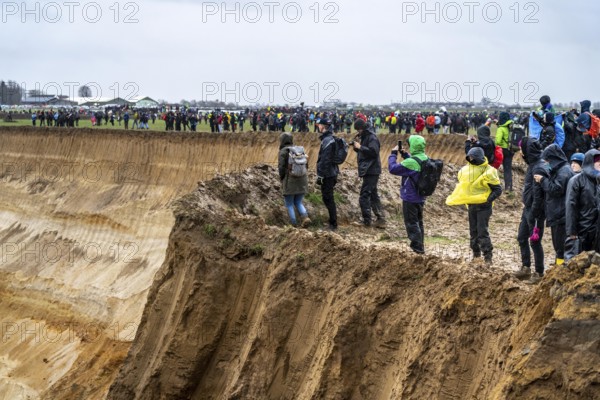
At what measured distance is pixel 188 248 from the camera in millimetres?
13117

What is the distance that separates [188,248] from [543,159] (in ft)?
18.9

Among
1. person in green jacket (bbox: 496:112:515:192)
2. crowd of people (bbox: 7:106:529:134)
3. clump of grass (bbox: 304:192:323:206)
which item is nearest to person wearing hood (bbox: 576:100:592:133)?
person in green jacket (bbox: 496:112:515:192)

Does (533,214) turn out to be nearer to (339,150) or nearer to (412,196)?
(412,196)

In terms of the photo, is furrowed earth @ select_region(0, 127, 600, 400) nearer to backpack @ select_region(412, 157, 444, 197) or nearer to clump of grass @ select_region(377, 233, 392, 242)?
clump of grass @ select_region(377, 233, 392, 242)

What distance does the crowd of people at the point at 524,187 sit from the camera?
9.83 metres

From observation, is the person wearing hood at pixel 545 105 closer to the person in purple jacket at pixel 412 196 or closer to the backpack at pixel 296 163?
the person in purple jacket at pixel 412 196

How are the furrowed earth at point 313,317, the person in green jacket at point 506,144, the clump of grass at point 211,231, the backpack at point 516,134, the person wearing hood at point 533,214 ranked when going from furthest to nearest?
the person in green jacket at point 506,144 → the backpack at point 516,134 → the clump of grass at point 211,231 → the person wearing hood at point 533,214 → the furrowed earth at point 313,317

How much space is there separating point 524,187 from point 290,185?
4232mm

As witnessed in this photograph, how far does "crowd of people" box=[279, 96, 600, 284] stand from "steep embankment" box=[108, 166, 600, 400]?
4.35ft

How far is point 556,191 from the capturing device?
34.5 feet

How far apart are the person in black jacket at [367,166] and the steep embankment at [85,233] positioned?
6.54 metres

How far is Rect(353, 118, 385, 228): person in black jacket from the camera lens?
1473 centimetres

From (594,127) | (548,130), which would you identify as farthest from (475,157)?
(594,127)

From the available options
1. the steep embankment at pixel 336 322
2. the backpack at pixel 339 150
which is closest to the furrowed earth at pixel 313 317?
the steep embankment at pixel 336 322
